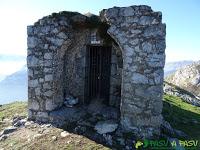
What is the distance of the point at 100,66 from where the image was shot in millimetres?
11375

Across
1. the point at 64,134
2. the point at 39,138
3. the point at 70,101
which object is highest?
the point at 70,101

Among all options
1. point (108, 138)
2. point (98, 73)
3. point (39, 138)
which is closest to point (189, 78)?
point (98, 73)

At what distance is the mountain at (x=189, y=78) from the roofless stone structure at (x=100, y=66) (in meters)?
17.9

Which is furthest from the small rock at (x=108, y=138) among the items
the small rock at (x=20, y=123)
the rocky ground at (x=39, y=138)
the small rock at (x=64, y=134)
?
the small rock at (x=20, y=123)

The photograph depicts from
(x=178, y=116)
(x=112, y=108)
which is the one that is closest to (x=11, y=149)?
(x=112, y=108)

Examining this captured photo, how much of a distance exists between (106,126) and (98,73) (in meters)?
2.60

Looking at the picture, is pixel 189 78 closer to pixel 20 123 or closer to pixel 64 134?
pixel 20 123

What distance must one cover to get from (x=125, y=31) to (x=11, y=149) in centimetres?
469

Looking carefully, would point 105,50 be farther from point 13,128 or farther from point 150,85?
point 13,128

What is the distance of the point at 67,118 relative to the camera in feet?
33.2

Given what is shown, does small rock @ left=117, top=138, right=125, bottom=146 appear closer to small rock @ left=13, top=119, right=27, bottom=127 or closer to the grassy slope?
the grassy slope

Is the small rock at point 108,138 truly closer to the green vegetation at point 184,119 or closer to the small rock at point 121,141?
the small rock at point 121,141

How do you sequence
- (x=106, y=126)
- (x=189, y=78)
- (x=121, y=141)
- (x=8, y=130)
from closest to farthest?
(x=121, y=141)
(x=106, y=126)
(x=8, y=130)
(x=189, y=78)

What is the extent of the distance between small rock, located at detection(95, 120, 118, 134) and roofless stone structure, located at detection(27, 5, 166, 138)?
22 cm
